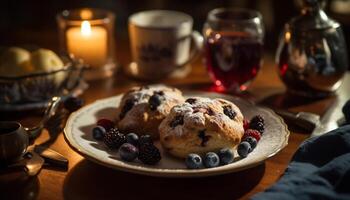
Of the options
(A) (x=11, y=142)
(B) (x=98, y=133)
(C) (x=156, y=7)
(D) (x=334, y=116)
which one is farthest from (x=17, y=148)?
(C) (x=156, y=7)

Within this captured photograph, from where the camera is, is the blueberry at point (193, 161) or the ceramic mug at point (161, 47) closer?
the blueberry at point (193, 161)

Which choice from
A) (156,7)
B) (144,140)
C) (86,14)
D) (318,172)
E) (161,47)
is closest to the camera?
(318,172)

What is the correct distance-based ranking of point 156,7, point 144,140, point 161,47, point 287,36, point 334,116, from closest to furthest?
point 144,140, point 334,116, point 287,36, point 161,47, point 156,7

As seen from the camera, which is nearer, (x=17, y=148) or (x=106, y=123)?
(x=17, y=148)

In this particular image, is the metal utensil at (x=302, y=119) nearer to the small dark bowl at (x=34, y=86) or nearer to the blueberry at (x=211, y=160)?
the blueberry at (x=211, y=160)

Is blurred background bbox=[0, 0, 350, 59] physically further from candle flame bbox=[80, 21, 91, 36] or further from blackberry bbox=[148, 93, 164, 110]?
blackberry bbox=[148, 93, 164, 110]

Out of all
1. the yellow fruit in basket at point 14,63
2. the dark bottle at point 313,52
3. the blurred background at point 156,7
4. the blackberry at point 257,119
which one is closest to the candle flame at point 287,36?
the dark bottle at point 313,52

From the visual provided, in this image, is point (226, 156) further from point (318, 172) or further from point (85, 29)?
point (85, 29)
